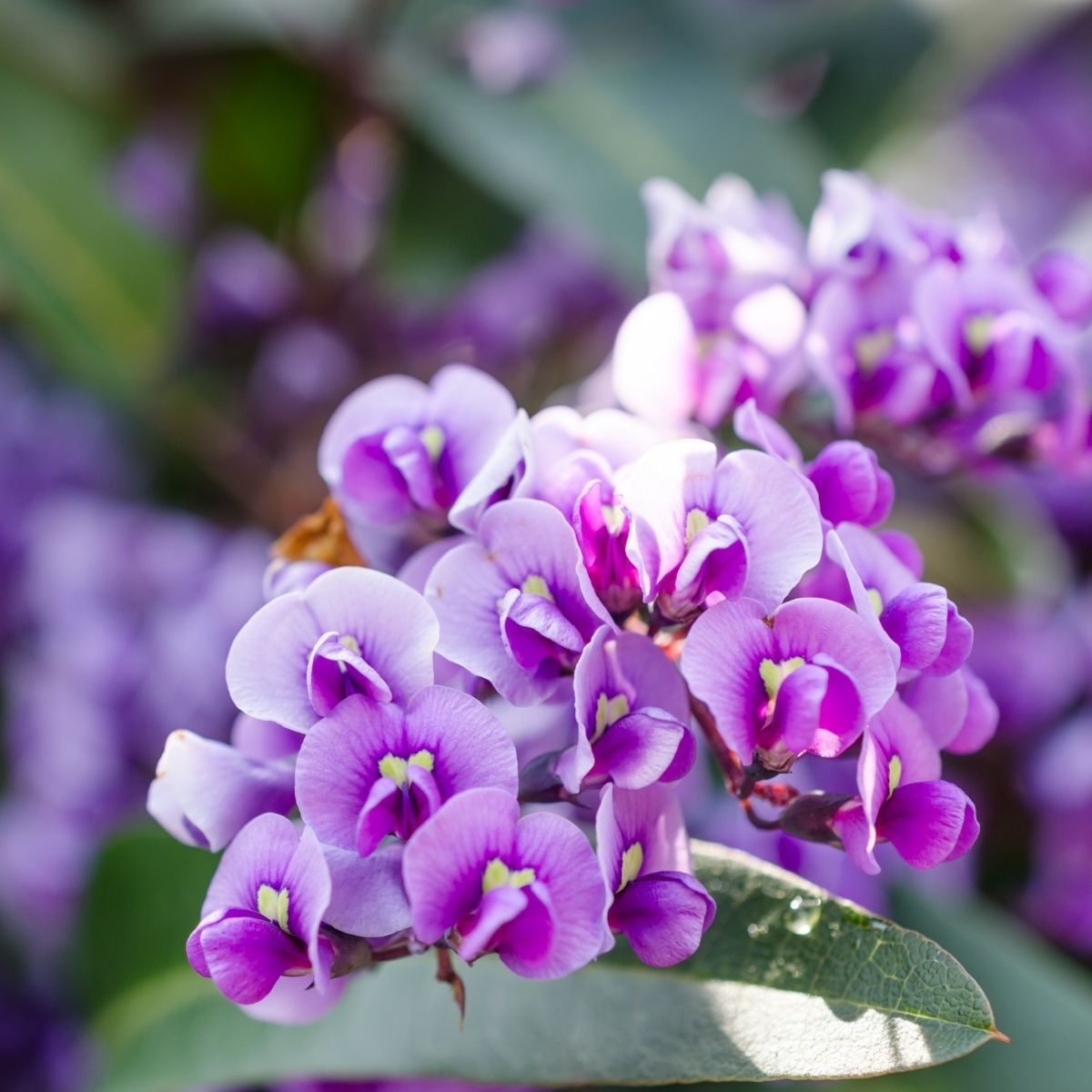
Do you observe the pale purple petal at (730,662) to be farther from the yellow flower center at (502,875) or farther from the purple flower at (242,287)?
the purple flower at (242,287)

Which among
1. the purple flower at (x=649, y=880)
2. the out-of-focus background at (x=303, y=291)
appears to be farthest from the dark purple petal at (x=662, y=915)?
the out-of-focus background at (x=303, y=291)

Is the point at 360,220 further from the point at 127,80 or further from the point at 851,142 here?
the point at 851,142

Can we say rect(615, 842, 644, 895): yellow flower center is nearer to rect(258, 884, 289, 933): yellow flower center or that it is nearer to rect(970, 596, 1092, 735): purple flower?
rect(258, 884, 289, 933): yellow flower center

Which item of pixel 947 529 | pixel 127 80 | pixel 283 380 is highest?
pixel 127 80

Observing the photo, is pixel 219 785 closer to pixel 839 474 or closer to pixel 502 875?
pixel 502 875

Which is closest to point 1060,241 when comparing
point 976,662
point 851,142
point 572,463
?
point 851,142

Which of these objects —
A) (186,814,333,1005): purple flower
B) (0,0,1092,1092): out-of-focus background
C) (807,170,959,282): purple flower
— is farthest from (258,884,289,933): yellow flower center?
(0,0,1092,1092): out-of-focus background

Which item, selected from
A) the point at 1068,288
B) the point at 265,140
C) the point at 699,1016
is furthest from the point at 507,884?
the point at 265,140
